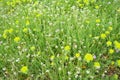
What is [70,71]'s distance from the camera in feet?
10.5

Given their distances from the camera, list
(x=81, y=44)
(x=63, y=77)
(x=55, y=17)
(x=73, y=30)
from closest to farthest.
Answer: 1. (x=63, y=77)
2. (x=81, y=44)
3. (x=73, y=30)
4. (x=55, y=17)

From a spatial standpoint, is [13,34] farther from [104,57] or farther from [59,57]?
[104,57]

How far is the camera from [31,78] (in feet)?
11.1

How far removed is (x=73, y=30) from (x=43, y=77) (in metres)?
0.99

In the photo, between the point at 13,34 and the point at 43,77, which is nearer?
the point at 43,77

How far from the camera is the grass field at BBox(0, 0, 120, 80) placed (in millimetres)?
3299

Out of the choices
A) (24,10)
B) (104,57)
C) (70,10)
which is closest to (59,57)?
(104,57)

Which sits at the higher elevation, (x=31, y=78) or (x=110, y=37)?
(x=110, y=37)

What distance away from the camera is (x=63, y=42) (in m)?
3.60

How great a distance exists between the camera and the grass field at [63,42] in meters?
3.30

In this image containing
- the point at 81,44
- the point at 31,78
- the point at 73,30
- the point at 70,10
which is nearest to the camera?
the point at 31,78

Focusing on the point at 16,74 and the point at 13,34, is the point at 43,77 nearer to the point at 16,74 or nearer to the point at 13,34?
the point at 16,74


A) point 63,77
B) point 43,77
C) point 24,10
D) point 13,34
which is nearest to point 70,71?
point 63,77

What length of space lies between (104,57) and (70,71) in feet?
1.88
